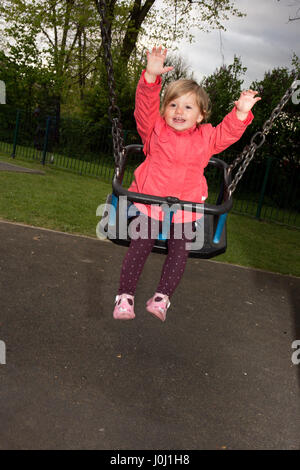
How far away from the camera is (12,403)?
2.46 meters

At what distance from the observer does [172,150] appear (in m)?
2.68

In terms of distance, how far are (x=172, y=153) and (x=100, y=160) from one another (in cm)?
1048

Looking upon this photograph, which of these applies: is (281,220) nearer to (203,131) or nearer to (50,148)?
(50,148)

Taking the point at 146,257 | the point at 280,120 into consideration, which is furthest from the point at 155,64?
the point at 280,120

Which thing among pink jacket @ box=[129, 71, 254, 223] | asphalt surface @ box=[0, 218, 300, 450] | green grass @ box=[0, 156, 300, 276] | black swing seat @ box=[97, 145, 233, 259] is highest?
pink jacket @ box=[129, 71, 254, 223]

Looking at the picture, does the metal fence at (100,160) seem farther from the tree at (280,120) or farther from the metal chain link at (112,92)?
the metal chain link at (112,92)

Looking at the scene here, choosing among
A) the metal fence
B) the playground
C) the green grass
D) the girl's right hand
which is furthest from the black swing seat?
the metal fence

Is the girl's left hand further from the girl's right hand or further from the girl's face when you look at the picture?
the girl's right hand

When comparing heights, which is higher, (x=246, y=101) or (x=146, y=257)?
(x=246, y=101)

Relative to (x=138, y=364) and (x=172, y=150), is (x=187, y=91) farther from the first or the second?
(x=138, y=364)

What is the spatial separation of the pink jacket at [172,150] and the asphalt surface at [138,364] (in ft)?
3.42

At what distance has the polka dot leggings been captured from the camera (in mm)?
2717
